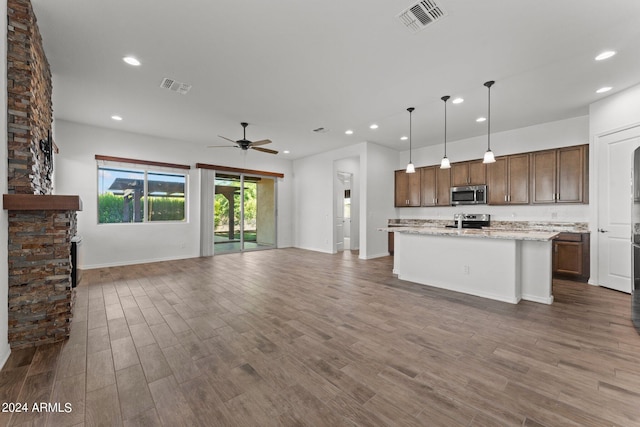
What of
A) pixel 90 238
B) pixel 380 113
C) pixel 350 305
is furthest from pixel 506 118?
pixel 90 238

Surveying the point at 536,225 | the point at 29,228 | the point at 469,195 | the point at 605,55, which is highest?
the point at 605,55

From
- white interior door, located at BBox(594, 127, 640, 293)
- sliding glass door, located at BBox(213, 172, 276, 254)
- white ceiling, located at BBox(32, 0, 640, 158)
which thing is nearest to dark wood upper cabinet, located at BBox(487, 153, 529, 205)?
white ceiling, located at BBox(32, 0, 640, 158)

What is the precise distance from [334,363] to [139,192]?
624 cm

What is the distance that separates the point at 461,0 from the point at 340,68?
1.43 metres

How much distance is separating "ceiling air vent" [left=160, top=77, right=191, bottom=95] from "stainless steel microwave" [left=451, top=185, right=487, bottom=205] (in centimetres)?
589

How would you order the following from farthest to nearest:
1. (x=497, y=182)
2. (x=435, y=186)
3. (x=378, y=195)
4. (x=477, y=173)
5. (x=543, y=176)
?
(x=378, y=195), (x=435, y=186), (x=477, y=173), (x=497, y=182), (x=543, y=176)

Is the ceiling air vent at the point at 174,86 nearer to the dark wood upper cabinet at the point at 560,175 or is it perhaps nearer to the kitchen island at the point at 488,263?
the kitchen island at the point at 488,263

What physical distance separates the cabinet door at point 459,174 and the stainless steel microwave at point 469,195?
0.12 metres

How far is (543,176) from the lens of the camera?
17.0ft

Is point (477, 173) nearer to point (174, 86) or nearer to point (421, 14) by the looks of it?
point (421, 14)

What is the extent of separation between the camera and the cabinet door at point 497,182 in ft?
18.6

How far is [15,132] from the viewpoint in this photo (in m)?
2.38

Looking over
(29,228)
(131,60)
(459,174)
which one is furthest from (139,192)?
(459,174)

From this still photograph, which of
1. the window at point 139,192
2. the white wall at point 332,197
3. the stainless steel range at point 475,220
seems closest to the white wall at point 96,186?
the window at point 139,192
